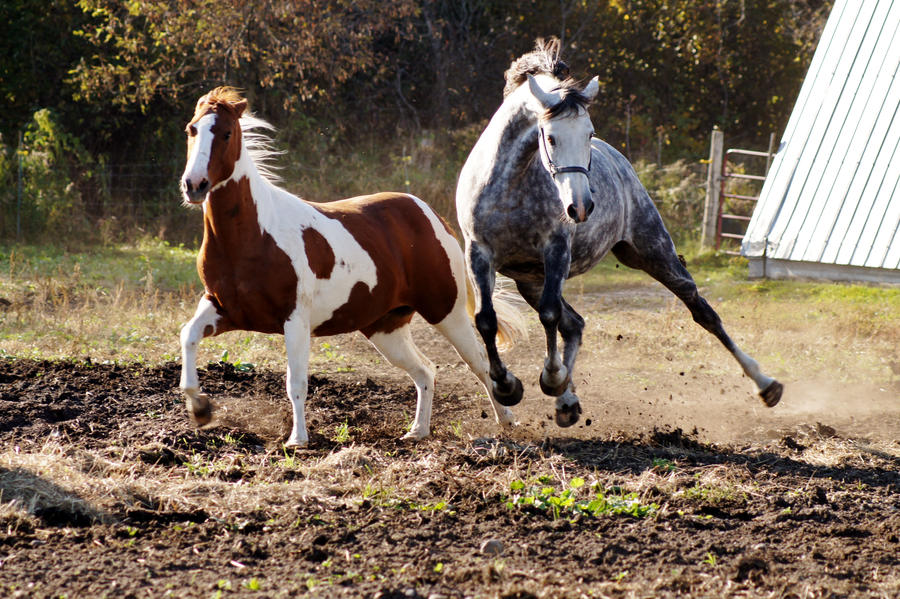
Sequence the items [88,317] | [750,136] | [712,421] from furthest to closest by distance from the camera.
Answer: [750,136] → [88,317] → [712,421]

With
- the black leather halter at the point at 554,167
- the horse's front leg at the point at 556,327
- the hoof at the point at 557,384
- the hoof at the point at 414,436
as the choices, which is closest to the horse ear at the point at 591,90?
the black leather halter at the point at 554,167

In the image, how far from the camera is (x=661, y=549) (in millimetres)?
4129

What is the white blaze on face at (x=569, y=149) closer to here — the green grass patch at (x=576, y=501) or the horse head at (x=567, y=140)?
the horse head at (x=567, y=140)

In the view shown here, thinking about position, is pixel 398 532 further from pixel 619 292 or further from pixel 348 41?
pixel 348 41

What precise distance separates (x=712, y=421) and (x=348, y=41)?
12.1 metres

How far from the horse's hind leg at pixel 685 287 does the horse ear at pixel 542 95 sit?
1694mm

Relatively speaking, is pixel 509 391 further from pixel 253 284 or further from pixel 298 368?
pixel 253 284

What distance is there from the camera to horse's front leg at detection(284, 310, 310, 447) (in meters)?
5.64

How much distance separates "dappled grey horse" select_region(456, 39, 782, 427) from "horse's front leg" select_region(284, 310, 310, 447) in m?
1.02

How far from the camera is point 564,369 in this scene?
5945 mm

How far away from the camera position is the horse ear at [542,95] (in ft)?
17.5

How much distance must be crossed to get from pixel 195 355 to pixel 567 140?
2.30m

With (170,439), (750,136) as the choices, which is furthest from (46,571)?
(750,136)

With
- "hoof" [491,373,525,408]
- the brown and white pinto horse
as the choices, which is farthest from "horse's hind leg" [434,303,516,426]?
"hoof" [491,373,525,408]
